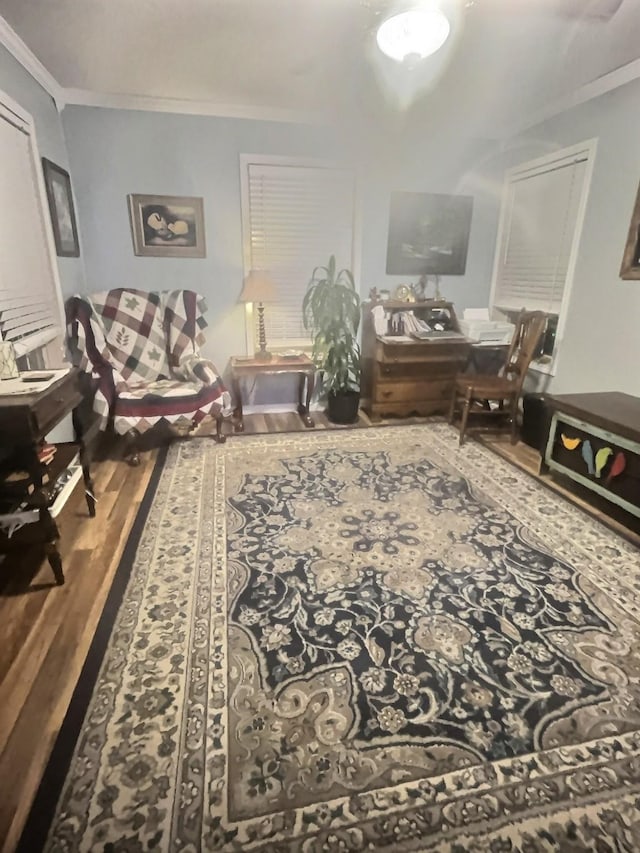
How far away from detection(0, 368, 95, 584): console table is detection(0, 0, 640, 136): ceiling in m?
1.79

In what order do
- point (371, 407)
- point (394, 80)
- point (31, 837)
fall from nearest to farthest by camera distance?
1. point (31, 837)
2. point (394, 80)
3. point (371, 407)

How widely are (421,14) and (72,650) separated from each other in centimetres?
275

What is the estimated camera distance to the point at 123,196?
138 inches

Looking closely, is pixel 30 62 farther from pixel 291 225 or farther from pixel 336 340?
pixel 336 340

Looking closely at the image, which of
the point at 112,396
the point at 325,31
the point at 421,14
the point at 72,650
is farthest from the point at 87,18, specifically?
the point at 72,650

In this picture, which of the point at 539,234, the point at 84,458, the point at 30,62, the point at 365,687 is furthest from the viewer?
the point at 539,234

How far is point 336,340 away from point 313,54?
183 centimetres

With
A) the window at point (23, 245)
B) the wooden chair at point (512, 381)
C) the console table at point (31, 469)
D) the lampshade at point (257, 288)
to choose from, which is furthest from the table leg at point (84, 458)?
the wooden chair at point (512, 381)

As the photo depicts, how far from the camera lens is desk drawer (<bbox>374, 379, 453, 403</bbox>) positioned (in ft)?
12.7

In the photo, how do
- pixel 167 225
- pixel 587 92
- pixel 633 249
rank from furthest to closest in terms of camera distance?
pixel 167 225
pixel 587 92
pixel 633 249

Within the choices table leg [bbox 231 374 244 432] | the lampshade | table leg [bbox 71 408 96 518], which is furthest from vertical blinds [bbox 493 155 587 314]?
table leg [bbox 71 408 96 518]

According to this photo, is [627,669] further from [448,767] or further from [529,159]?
[529,159]

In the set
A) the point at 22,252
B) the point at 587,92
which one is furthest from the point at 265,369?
the point at 587,92

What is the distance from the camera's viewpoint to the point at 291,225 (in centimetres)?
386
